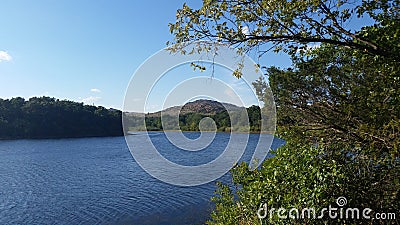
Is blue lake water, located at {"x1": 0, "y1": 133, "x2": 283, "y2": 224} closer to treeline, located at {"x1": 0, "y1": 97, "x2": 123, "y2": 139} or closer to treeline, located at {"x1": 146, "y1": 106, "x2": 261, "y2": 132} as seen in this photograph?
treeline, located at {"x1": 146, "y1": 106, "x2": 261, "y2": 132}

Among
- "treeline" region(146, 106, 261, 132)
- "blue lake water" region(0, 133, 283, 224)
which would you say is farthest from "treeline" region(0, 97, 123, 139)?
"treeline" region(146, 106, 261, 132)

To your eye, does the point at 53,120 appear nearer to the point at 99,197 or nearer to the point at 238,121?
the point at 99,197

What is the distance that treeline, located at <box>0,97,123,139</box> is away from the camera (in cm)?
6831

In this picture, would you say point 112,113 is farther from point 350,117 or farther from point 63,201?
point 350,117

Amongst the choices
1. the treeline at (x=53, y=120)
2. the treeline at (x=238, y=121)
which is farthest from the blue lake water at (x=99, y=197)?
the treeline at (x=53, y=120)

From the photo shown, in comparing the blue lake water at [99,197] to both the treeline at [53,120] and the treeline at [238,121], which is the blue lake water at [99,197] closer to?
the treeline at [238,121]

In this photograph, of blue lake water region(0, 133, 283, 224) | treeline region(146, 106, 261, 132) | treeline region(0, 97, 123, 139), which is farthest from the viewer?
treeline region(0, 97, 123, 139)

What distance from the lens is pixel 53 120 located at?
73250mm

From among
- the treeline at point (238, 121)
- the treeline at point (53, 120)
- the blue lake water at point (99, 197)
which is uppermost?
the treeline at point (53, 120)

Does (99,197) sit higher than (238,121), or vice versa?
(238,121)

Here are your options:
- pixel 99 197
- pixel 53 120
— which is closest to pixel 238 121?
pixel 99 197

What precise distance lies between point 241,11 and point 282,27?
0.52 m

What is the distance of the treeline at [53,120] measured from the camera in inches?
2689

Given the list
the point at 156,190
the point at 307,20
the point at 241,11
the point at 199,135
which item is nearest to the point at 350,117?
the point at 307,20
